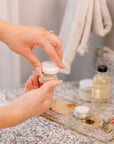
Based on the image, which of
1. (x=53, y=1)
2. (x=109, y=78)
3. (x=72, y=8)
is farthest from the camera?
(x=53, y=1)

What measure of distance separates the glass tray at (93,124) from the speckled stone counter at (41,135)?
0.06ft

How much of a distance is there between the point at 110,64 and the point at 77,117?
0.96ft

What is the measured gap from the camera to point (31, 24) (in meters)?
1.16

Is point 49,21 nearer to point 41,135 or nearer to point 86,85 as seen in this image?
point 86,85

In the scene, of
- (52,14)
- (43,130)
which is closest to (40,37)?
(43,130)

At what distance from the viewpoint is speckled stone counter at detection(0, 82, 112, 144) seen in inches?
27.8

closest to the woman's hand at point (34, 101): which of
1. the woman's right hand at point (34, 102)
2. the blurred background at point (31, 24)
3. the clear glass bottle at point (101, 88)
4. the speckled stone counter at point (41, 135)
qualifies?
the woman's right hand at point (34, 102)

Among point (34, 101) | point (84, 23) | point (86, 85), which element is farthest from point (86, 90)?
point (34, 101)

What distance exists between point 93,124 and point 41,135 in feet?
0.56

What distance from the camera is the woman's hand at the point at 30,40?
A: 749 millimetres

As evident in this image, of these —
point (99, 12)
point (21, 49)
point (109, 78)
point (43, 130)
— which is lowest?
point (43, 130)

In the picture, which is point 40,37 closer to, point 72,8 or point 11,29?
point 11,29

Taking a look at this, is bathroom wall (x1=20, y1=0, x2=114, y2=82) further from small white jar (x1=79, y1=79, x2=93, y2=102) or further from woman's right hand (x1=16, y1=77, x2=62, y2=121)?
woman's right hand (x1=16, y1=77, x2=62, y2=121)

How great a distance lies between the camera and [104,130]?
74 centimetres
